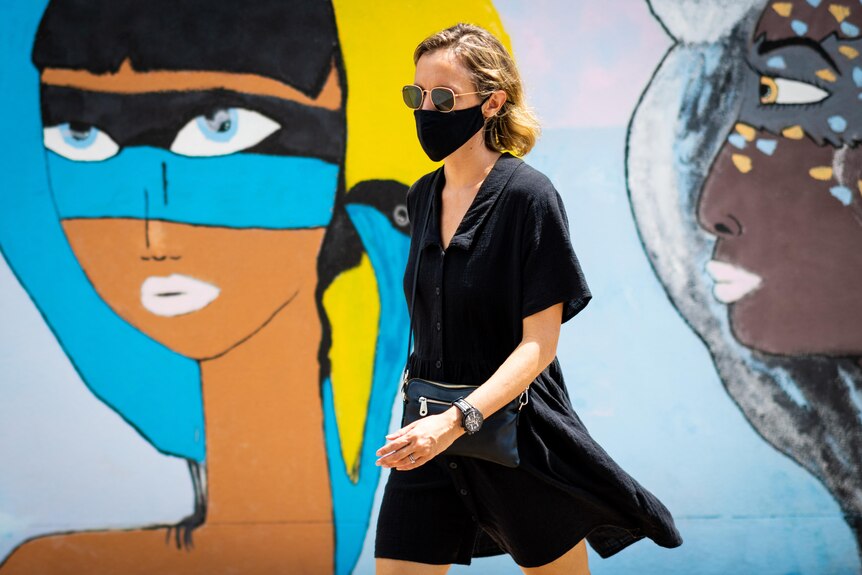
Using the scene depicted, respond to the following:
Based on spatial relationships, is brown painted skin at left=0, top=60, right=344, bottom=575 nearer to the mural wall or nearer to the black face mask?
the mural wall

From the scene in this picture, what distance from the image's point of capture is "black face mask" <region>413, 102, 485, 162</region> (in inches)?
104

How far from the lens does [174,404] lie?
465 cm

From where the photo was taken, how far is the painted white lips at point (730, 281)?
15.0 feet

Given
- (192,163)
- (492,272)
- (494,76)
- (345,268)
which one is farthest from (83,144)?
(492,272)

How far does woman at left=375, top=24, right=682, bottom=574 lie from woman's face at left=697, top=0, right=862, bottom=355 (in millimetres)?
2121

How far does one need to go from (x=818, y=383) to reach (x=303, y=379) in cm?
223

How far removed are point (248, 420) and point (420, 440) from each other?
98.4 inches

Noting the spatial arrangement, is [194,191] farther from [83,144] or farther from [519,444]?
[519,444]

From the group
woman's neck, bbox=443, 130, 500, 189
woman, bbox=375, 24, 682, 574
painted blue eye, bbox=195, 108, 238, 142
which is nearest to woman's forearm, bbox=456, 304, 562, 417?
woman, bbox=375, 24, 682, 574

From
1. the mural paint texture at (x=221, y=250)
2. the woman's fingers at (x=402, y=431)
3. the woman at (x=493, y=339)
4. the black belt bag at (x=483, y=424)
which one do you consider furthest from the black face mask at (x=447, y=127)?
the mural paint texture at (x=221, y=250)

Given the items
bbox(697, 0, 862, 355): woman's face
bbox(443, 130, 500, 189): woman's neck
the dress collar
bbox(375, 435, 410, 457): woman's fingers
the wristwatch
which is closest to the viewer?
bbox(375, 435, 410, 457): woman's fingers

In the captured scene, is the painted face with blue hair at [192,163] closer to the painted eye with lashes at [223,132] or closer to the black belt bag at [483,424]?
the painted eye with lashes at [223,132]

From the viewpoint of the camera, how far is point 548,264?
8.13ft

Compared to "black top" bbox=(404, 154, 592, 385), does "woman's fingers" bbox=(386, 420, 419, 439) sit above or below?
below
